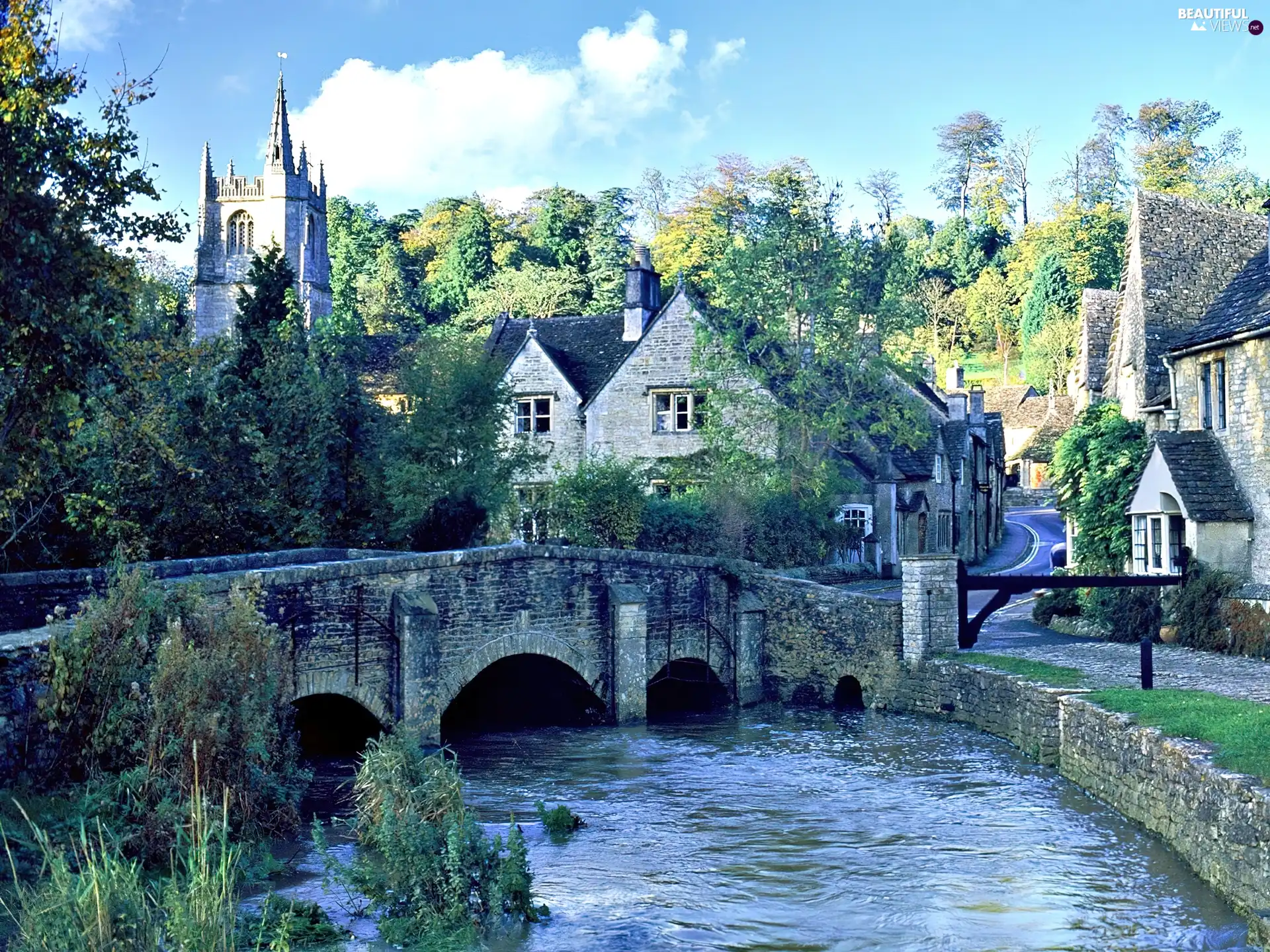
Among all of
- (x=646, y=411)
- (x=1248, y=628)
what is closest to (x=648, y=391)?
(x=646, y=411)

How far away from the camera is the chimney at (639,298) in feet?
148

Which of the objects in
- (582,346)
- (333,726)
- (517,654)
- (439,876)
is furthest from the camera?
(582,346)

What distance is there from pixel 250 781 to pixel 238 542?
13592 mm

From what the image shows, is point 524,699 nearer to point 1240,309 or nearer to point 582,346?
point 1240,309

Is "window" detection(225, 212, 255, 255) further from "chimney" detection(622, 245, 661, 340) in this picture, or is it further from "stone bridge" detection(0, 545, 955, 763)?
"stone bridge" detection(0, 545, 955, 763)

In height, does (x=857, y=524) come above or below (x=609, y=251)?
below

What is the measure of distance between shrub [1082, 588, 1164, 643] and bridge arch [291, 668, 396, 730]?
14513 millimetres

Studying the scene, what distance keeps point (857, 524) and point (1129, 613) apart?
1595 centimetres

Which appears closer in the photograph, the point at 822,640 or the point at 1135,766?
the point at 1135,766

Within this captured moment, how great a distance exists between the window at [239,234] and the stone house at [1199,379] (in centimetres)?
7081

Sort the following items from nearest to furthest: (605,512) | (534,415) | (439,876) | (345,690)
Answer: (439,876)
(345,690)
(605,512)
(534,415)

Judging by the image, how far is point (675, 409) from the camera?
42938mm

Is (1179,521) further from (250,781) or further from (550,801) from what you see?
(250,781)

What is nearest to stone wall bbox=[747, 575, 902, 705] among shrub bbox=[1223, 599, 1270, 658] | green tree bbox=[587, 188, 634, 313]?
shrub bbox=[1223, 599, 1270, 658]
